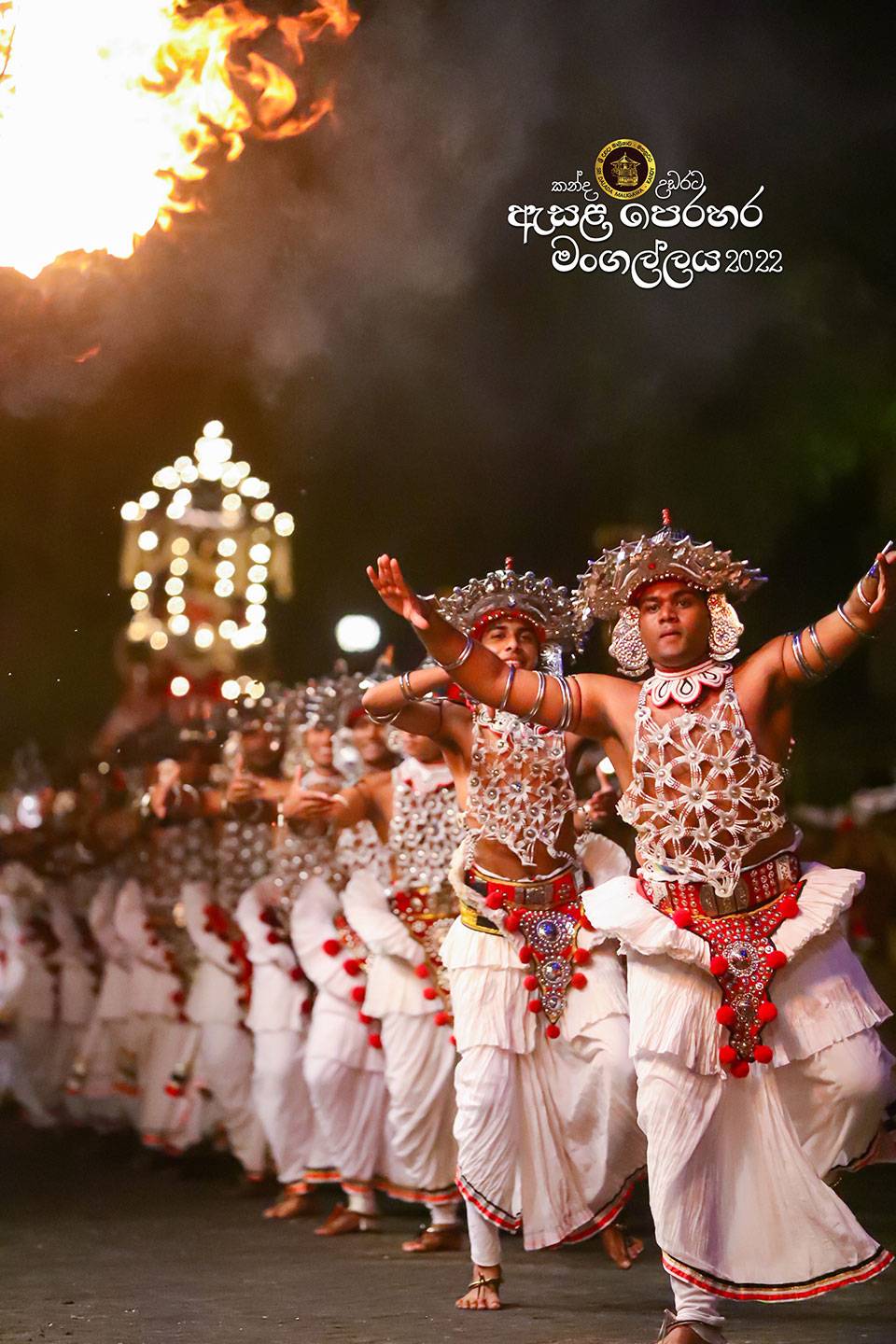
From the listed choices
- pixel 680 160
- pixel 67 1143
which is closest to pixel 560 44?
pixel 680 160

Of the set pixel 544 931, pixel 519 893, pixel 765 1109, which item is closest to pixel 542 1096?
pixel 544 931

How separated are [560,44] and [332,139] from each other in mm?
1366

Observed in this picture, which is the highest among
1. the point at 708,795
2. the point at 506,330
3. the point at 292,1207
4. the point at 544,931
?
the point at 506,330

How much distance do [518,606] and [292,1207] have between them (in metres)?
2.77

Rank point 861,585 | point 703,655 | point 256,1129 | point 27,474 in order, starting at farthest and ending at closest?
point 27,474 < point 256,1129 < point 703,655 < point 861,585

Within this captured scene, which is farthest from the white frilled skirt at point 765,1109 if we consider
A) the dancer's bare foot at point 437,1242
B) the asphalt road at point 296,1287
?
the dancer's bare foot at point 437,1242

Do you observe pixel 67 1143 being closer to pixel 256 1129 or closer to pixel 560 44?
pixel 256 1129

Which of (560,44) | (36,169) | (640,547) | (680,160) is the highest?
(560,44)

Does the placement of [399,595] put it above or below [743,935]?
above

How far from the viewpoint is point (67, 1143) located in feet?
30.5

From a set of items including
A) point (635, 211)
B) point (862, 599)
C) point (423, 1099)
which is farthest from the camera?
point (635, 211)

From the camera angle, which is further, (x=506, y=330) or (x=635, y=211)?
(x=506, y=330)

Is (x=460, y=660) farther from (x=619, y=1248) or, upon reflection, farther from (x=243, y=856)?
(x=243, y=856)

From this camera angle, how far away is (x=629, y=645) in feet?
15.2
